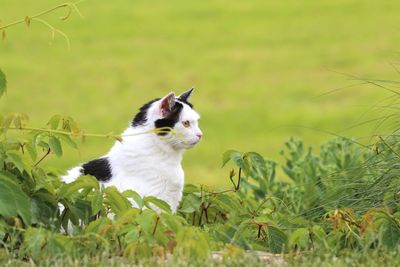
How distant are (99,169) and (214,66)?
1202 centimetres

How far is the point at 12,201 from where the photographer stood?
5.83 meters

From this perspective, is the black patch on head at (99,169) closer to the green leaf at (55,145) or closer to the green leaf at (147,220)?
the green leaf at (55,145)

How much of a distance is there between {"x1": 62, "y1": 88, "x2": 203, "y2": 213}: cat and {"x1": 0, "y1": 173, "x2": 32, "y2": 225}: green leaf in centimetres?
117

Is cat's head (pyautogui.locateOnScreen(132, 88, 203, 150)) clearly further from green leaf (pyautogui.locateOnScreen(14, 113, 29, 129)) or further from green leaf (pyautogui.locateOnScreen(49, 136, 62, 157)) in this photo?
green leaf (pyautogui.locateOnScreen(14, 113, 29, 129))

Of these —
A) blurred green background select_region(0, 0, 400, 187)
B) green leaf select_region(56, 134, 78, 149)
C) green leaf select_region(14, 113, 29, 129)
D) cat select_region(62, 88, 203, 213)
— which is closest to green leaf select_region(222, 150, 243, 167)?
cat select_region(62, 88, 203, 213)

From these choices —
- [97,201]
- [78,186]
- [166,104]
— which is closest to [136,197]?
[97,201]

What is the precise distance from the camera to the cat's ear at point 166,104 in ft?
23.1

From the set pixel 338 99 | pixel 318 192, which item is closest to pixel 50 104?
pixel 338 99

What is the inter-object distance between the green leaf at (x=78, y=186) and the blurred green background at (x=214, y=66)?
6.74 meters

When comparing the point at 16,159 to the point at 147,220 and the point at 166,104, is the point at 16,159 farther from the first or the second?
the point at 166,104

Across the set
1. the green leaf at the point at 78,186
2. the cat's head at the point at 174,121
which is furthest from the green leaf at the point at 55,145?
the cat's head at the point at 174,121

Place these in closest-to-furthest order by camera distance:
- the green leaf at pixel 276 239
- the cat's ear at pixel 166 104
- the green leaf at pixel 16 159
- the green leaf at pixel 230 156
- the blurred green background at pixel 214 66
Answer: the green leaf at pixel 16 159 < the green leaf at pixel 276 239 < the green leaf at pixel 230 156 < the cat's ear at pixel 166 104 < the blurred green background at pixel 214 66

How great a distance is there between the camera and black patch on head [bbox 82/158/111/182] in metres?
7.05

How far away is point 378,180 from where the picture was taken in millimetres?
6555
